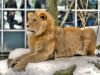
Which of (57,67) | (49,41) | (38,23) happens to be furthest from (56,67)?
(38,23)

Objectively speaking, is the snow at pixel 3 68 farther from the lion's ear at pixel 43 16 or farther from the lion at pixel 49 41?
the lion's ear at pixel 43 16

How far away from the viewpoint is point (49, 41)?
760cm

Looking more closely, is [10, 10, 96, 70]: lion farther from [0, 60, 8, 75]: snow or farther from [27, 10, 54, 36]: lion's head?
[0, 60, 8, 75]: snow

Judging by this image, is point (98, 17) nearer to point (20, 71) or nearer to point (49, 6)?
point (49, 6)

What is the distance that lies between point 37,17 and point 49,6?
3257 mm

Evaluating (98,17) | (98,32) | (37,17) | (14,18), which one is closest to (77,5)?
(98,17)

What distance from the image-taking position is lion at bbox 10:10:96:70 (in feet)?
24.4

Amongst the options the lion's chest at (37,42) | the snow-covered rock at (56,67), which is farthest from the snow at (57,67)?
the lion's chest at (37,42)

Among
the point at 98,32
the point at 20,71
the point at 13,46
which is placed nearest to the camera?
the point at 20,71

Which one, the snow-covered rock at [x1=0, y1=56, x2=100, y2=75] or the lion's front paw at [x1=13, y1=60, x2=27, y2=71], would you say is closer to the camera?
the snow-covered rock at [x1=0, y1=56, x2=100, y2=75]

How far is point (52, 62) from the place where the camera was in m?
7.40

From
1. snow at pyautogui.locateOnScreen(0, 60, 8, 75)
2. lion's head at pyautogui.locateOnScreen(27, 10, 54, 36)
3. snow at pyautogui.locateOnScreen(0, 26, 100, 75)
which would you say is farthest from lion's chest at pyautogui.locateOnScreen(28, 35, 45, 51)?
snow at pyautogui.locateOnScreen(0, 60, 8, 75)

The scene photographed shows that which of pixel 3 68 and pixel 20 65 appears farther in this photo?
pixel 3 68

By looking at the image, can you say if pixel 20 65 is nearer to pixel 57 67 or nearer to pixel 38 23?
pixel 57 67
